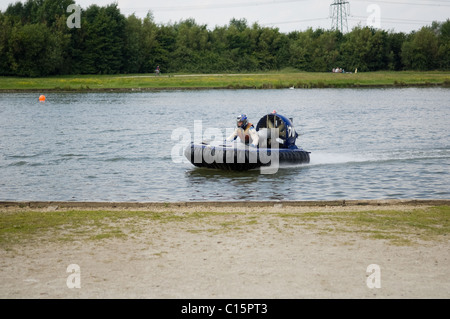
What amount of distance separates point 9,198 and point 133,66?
83.9m

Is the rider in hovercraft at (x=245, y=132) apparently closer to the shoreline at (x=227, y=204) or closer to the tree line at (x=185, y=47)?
the shoreline at (x=227, y=204)

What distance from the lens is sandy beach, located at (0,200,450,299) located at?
6.52 m

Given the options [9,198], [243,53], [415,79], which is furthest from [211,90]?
[9,198]

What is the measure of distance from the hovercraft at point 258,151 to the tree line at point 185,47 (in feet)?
230

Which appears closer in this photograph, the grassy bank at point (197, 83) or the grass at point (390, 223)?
the grass at point (390, 223)

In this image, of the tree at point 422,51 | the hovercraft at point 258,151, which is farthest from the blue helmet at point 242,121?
the tree at point 422,51

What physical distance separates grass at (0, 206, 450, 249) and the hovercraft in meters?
6.75

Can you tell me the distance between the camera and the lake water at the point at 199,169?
15.0 meters

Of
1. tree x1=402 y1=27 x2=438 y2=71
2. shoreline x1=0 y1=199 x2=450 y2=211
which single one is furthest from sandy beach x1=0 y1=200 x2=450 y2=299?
tree x1=402 y1=27 x2=438 y2=71

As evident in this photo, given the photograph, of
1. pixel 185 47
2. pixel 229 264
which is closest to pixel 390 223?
pixel 229 264

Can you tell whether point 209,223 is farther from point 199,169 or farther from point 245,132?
point 199,169

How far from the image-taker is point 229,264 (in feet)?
24.5

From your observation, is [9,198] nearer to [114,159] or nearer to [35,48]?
[114,159]

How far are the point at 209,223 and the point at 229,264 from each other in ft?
8.06
